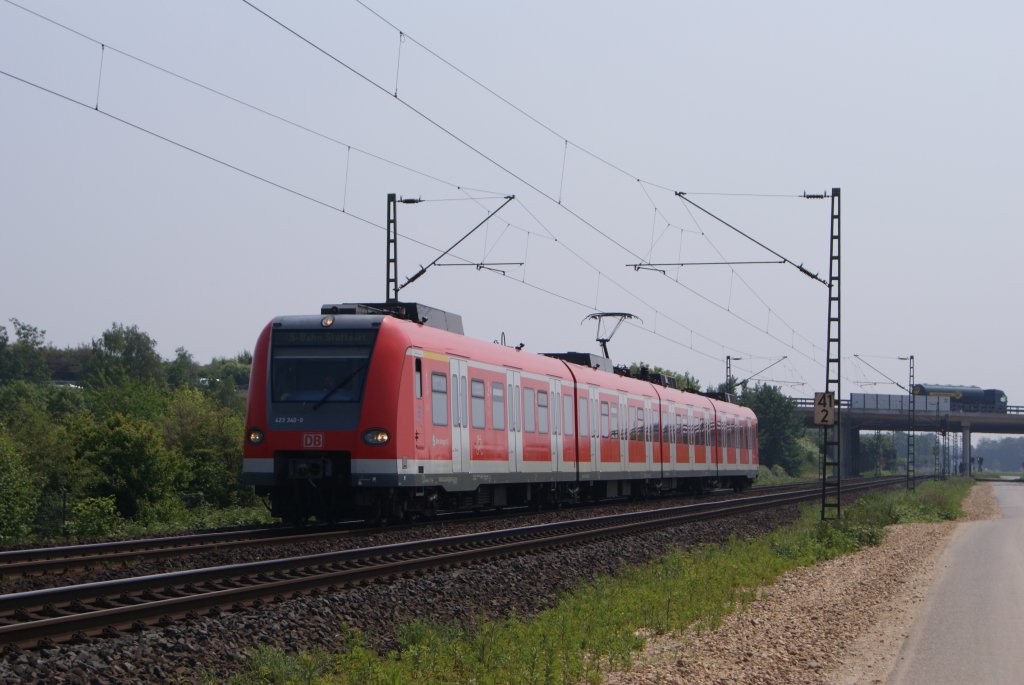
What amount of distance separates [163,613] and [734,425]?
41766 millimetres

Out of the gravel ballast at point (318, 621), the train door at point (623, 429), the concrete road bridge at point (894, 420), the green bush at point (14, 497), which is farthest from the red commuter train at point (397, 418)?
the concrete road bridge at point (894, 420)

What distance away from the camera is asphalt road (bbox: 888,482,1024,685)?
10.9 metres

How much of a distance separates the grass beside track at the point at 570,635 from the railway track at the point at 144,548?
4.73m

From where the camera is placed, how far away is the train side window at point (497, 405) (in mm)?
25609

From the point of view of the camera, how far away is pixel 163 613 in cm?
1127

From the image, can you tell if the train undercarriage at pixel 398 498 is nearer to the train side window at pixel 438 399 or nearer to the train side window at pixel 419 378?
the train side window at pixel 438 399

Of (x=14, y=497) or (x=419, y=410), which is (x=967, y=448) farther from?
(x=419, y=410)

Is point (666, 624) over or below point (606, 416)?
below

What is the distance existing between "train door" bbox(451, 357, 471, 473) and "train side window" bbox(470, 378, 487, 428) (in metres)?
0.30

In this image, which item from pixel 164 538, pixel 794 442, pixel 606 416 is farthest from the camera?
pixel 794 442

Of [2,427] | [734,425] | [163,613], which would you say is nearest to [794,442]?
[734,425]

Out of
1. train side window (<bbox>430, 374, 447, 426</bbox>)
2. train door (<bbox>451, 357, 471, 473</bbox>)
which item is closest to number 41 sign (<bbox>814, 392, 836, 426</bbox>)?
train door (<bbox>451, 357, 471, 473</bbox>)

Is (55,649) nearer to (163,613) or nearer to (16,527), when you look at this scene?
(163,613)

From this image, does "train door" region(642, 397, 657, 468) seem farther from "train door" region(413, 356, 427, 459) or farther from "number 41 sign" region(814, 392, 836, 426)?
"train door" region(413, 356, 427, 459)
